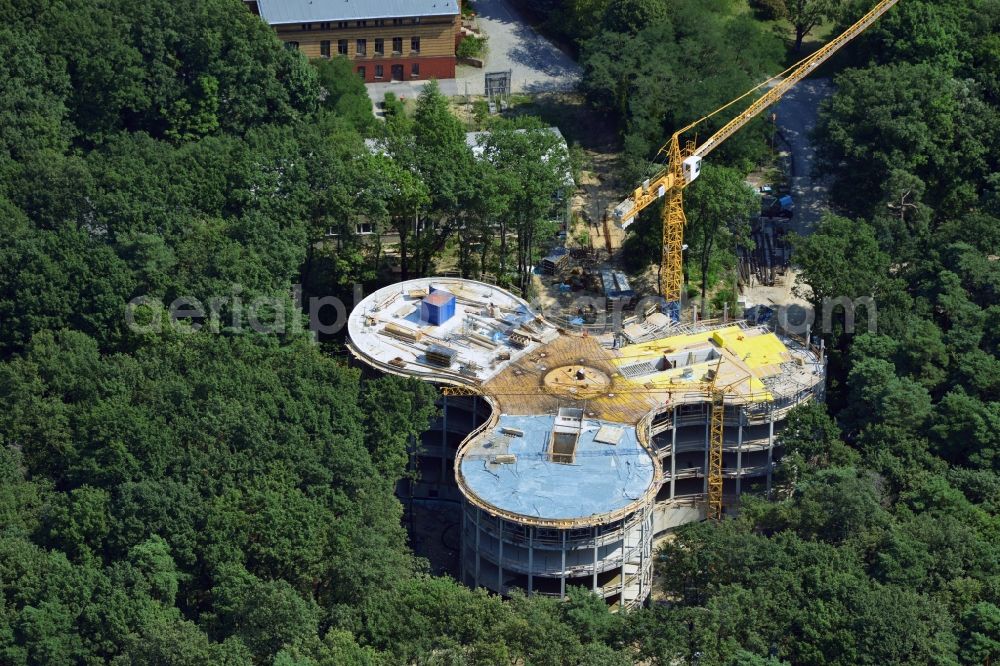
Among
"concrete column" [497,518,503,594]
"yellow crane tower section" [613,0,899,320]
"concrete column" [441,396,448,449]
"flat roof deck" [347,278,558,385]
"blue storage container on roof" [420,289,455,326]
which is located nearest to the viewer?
"concrete column" [497,518,503,594]

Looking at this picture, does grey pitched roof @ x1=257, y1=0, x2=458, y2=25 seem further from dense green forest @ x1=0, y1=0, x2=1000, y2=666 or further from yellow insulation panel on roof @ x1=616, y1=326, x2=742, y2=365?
yellow insulation panel on roof @ x1=616, y1=326, x2=742, y2=365

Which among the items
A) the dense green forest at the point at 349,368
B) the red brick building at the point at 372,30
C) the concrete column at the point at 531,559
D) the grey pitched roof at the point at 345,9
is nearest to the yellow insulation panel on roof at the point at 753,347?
the dense green forest at the point at 349,368

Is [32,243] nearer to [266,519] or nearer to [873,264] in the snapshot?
[266,519]

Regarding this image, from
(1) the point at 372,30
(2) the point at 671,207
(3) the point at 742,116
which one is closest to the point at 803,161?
(3) the point at 742,116

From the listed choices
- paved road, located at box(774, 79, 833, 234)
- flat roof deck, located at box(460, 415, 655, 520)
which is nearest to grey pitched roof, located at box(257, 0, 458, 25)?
paved road, located at box(774, 79, 833, 234)

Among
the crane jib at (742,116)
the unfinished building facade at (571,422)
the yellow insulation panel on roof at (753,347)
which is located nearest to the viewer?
the unfinished building facade at (571,422)

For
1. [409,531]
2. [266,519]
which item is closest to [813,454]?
[409,531]

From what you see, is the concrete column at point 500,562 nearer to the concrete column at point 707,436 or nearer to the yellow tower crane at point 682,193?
the yellow tower crane at point 682,193
